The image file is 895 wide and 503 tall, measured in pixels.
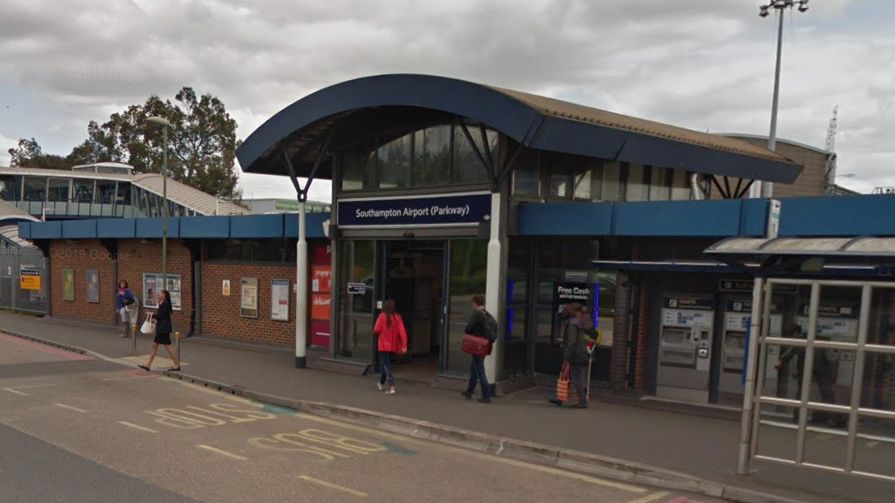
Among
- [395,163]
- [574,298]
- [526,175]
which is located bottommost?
[574,298]

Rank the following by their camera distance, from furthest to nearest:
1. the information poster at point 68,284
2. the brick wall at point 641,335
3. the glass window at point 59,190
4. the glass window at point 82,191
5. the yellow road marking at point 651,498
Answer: the glass window at point 82,191 → the glass window at point 59,190 → the information poster at point 68,284 → the brick wall at point 641,335 → the yellow road marking at point 651,498

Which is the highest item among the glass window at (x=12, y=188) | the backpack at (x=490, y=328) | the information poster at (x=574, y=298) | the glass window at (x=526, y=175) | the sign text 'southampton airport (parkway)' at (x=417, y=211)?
the glass window at (x=12, y=188)

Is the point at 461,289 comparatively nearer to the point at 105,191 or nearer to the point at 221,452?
the point at 221,452

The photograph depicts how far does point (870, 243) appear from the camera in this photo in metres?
5.92

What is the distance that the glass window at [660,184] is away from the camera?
13781mm

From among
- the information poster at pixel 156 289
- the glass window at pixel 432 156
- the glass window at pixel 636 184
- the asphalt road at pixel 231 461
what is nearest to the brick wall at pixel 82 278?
the information poster at pixel 156 289

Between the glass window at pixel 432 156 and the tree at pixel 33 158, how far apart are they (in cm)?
7438

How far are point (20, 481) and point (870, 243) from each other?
27.4 ft

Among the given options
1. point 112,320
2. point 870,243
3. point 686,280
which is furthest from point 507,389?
point 112,320

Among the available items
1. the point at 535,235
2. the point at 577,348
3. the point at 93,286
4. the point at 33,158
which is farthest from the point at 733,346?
the point at 33,158

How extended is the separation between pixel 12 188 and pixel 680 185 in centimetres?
6308

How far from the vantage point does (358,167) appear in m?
13.1

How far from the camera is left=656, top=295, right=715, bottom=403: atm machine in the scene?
9.94 metres

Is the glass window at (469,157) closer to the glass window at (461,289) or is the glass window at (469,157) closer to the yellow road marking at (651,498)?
the glass window at (461,289)
